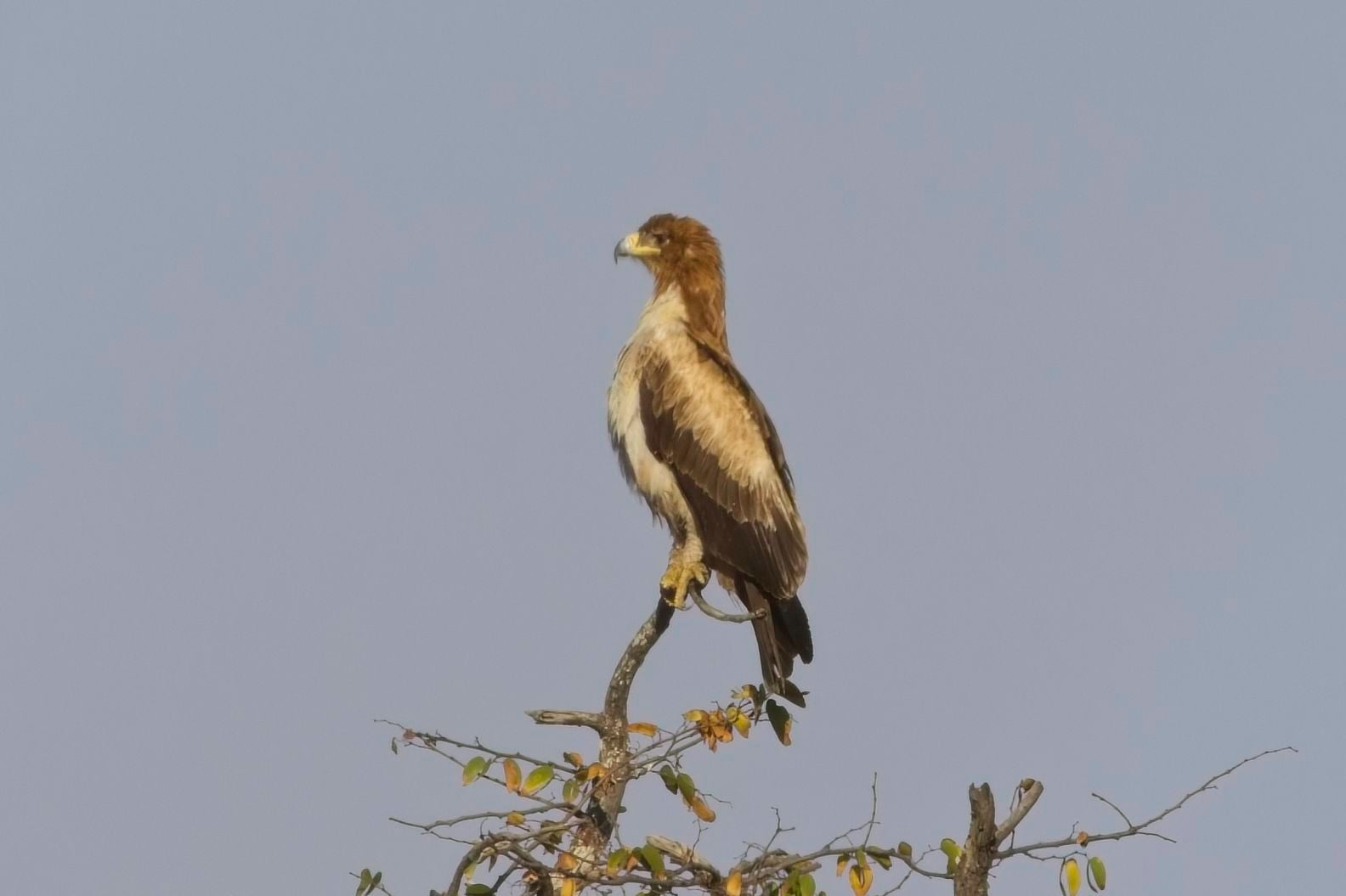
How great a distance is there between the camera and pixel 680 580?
9141 mm

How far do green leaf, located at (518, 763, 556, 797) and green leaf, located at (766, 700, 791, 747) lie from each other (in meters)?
1.24

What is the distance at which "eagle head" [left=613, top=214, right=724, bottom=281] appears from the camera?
10859 millimetres

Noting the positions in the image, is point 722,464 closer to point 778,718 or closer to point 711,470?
point 711,470

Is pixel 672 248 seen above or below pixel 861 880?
above

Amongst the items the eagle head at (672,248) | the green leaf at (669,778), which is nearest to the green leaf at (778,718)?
the green leaf at (669,778)

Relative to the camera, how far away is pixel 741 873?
288 inches

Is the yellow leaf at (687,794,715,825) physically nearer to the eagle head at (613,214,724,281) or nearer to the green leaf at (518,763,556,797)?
the green leaf at (518,763,556,797)

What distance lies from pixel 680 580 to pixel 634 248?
9.28 feet

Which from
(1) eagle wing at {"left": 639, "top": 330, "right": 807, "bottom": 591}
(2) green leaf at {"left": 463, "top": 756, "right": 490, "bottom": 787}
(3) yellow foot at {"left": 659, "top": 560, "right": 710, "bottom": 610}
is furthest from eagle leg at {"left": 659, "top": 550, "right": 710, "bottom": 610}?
(2) green leaf at {"left": 463, "top": 756, "right": 490, "bottom": 787}

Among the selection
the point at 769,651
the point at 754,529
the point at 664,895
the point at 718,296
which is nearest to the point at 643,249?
the point at 718,296

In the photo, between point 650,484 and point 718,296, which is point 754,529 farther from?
point 718,296

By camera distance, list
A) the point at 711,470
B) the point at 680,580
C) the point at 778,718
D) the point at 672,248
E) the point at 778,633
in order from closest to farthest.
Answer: the point at 778,718 < the point at 680,580 < the point at 778,633 < the point at 711,470 < the point at 672,248

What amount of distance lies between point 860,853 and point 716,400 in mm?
3478

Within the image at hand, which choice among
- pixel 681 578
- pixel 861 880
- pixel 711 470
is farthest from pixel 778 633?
pixel 861 880
